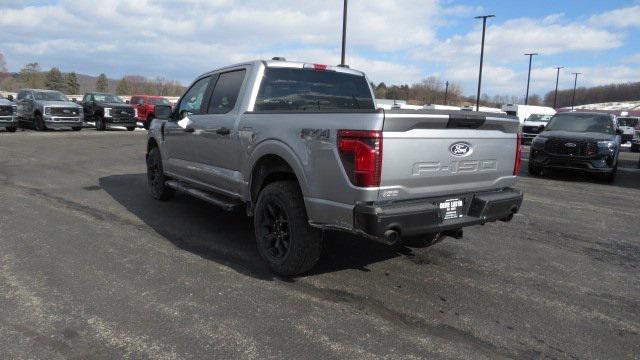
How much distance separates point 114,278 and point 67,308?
616 millimetres

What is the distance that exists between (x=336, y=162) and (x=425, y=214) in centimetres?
76

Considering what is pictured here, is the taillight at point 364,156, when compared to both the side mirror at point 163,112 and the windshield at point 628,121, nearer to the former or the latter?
the side mirror at point 163,112

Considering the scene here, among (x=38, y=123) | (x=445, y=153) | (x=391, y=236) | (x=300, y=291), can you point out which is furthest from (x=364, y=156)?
(x=38, y=123)

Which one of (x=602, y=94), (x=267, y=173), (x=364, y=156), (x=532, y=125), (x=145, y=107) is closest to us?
(x=364, y=156)

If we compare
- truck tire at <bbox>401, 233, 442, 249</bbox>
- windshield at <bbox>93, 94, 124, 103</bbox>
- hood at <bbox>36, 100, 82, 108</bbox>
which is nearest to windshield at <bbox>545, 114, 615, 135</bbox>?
truck tire at <bbox>401, 233, 442, 249</bbox>

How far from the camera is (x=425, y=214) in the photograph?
364 cm

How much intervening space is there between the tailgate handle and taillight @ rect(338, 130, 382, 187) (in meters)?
0.74

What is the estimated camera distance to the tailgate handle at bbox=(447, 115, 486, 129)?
382 centimetres

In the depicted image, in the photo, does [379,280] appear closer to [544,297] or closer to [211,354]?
[544,297]

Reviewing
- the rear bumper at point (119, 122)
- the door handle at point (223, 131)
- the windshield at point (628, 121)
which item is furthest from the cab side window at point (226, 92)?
the windshield at point (628, 121)

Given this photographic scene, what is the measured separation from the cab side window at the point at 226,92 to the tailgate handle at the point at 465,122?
2.31m

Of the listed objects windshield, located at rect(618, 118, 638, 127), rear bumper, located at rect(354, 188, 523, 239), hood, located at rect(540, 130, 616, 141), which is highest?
windshield, located at rect(618, 118, 638, 127)

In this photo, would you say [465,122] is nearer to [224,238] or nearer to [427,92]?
[224,238]

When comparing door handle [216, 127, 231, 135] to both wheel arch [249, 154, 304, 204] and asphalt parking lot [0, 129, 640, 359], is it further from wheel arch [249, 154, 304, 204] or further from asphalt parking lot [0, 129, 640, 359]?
asphalt parking lot [0, 129, 640, 359]
